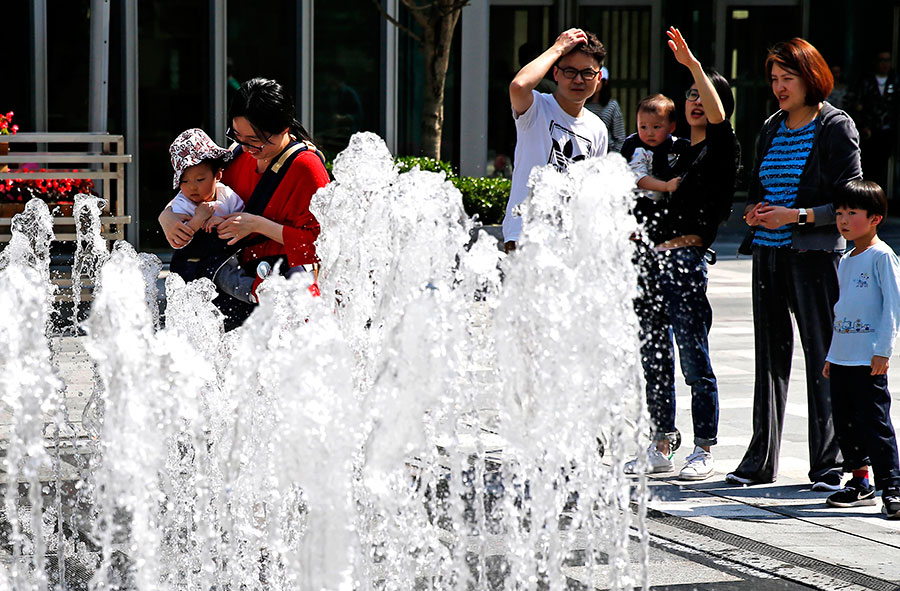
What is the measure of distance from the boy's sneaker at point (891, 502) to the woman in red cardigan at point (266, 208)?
7.40 feet

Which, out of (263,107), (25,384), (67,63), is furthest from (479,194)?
(25,384)

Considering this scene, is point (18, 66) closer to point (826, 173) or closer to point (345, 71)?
point (345, 71)

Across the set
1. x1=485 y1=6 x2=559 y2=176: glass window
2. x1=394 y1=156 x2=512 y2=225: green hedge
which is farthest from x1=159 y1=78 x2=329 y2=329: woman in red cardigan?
x1=485 y1=6 x2=559 y2=176: glass window

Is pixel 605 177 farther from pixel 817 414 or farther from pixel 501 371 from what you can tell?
pixel 817 414

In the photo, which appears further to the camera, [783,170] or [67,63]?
[67,63]

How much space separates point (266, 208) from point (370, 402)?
3.84 feet

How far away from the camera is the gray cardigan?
5.26 meters

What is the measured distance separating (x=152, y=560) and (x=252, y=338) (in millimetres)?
717

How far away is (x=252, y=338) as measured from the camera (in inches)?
138

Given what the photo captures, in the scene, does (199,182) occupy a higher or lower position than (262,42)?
lower

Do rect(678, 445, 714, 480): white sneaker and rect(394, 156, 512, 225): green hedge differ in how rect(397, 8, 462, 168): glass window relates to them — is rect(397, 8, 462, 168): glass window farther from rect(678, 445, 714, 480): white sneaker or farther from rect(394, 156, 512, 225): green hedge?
rect(678, 445, 714, 480): white sneaker

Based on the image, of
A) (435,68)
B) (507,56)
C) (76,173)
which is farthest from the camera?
(507,56)

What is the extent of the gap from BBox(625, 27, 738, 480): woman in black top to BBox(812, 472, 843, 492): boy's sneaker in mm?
455

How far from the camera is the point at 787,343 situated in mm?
5473
